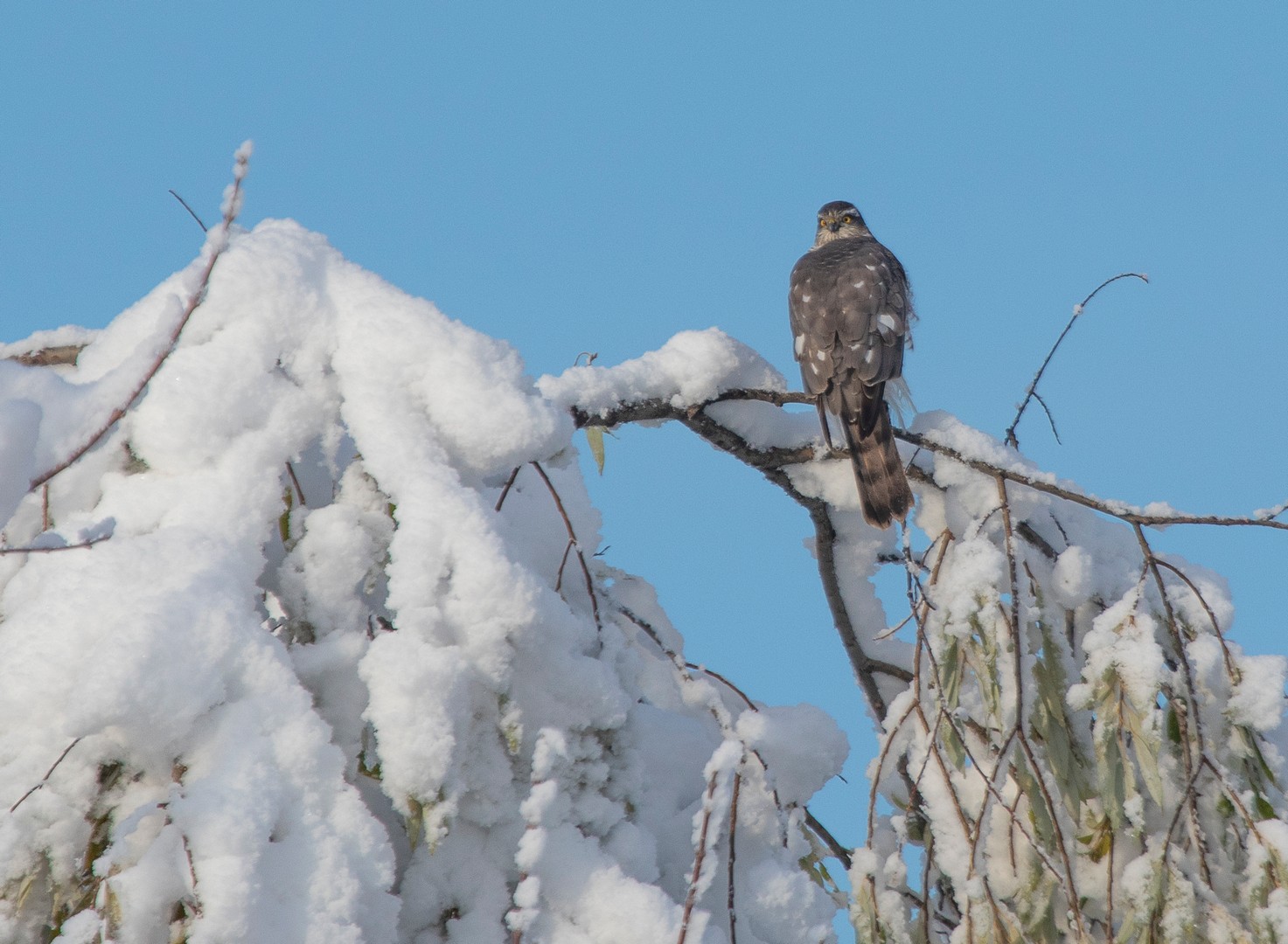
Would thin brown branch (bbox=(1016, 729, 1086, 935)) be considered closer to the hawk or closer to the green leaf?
the hawk

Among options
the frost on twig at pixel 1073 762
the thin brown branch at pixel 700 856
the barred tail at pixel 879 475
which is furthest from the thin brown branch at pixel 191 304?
the barred tail at pixel 879 475

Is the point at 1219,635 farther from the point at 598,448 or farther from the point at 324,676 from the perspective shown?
the point at 324,676

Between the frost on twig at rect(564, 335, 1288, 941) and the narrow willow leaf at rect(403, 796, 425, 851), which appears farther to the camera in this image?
the frost on twig at rect(564, 335, 1288, 941)

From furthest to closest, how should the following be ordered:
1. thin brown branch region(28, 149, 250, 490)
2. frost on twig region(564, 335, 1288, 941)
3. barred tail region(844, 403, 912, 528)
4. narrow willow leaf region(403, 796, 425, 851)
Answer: barred tail region(844, 403, 912, 528) < frost on twig region(564, 335, 1288, 941) < narrow willow leaf region(403, 796, 425, 851) < thin brown branch region(28, 149, 250, 490)

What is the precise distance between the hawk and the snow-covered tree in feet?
1.95

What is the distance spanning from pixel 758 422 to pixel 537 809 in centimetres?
221

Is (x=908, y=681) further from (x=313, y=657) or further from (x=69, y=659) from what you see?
(x=69, y=659)

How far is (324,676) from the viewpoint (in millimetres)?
1921

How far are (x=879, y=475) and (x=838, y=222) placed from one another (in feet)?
14.4

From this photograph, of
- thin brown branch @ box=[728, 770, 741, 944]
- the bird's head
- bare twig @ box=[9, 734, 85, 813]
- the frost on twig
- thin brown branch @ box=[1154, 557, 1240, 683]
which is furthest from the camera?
the bird's head

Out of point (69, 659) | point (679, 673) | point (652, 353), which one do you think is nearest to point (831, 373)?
point (652, 353)

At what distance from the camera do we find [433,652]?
180 centimetres

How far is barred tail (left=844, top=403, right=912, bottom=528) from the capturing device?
12.2ft

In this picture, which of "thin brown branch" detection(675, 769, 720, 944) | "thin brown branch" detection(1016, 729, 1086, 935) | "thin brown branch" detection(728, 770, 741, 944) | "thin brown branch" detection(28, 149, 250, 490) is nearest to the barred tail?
"thin brown branch" detection(1016, 729, 1086, 935)
